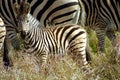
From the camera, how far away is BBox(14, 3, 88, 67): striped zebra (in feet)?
32.4

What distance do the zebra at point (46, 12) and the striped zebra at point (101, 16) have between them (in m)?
1.34

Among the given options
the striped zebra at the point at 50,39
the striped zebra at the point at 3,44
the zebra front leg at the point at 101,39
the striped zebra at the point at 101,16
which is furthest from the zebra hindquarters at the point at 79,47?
the zebra front leg at the point at 101,39

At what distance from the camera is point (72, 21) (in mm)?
11273

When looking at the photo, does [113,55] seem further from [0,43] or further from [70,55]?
[0,43]

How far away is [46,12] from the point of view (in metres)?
11.2

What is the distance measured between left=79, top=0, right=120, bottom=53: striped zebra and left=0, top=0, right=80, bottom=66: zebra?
134cm

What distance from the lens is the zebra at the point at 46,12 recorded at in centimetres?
1110

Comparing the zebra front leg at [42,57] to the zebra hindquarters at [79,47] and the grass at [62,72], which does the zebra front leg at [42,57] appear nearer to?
the zebra hindquarters at [79,47]

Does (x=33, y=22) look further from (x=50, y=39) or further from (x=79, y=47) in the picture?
(x=79, y=47)

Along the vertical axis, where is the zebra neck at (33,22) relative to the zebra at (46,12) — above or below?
below

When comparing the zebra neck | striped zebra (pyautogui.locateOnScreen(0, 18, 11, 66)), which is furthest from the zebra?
the zebra neck

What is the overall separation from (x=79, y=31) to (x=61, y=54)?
2.15ft

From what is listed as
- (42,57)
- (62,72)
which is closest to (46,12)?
(42,57)

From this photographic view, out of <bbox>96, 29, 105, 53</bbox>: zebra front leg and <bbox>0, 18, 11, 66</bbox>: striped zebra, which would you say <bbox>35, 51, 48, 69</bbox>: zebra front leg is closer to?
<bbox>0, 18, 11, 66</bbox>: striped zebra
